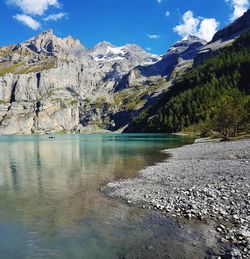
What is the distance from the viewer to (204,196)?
87.8ft

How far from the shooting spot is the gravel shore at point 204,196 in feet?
61.8

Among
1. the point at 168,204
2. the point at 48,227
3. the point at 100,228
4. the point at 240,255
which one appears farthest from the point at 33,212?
the point at 240,255

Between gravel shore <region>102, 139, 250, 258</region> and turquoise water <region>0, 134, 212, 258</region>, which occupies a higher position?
gravel shore <region>102, 139, 250, 258</region>

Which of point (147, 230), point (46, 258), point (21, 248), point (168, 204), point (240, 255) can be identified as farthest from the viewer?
point (168, 204)

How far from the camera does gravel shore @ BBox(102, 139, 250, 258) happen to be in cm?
1883

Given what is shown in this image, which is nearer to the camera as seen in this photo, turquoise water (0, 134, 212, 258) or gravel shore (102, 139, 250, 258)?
turquoise water (0, 134, 212, 258)

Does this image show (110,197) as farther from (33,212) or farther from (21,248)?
(21,248)

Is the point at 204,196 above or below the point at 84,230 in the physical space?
above

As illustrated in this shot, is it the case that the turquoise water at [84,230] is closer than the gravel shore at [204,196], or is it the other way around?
the turquoise water at [84,230]

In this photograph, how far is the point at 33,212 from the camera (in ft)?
87.7

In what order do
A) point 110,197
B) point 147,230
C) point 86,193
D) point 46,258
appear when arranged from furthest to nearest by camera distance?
point 86,193 → point 110,197 → point 147,230 → point 46,258

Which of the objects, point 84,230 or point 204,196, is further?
point 204,196

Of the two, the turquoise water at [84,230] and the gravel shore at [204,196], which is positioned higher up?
the gravel shore at [204,196]

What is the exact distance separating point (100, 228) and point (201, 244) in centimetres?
751
